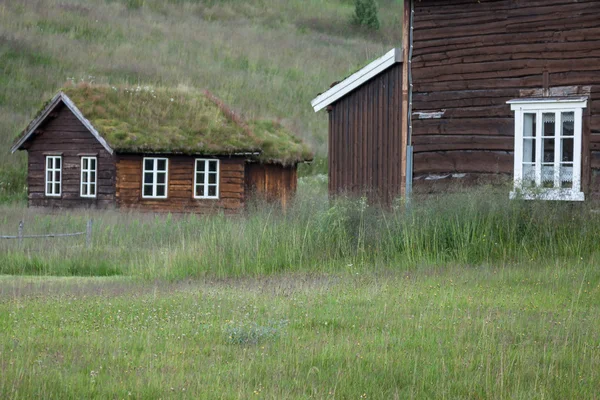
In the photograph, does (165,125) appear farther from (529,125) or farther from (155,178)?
(529,125)

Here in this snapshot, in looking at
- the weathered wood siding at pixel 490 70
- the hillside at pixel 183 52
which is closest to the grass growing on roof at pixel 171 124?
the hillside at pixel 183 52

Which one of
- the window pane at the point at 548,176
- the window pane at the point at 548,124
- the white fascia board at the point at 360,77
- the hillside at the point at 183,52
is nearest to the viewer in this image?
the window pane at the point at 548,176

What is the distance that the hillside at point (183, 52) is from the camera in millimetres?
47000

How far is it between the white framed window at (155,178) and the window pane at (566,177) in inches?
628

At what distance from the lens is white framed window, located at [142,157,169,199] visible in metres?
29.0

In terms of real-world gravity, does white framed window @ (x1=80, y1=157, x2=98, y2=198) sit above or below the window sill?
above

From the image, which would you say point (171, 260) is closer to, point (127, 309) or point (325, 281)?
point (325, 281)

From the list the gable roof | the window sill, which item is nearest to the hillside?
the gable roof

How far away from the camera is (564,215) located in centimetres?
1380

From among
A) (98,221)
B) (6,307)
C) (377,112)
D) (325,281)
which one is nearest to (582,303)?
(325,281)

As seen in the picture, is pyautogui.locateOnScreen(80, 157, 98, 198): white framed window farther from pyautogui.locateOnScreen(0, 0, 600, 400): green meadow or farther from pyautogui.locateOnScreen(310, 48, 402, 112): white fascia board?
pyautogui.locateOnScreen(310, 48, 402, 112): white fascia board

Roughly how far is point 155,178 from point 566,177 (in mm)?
16212

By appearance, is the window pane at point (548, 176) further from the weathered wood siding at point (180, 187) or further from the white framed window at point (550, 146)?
the weathered wood siding at point (180, 187)

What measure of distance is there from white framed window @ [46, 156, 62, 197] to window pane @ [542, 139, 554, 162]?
60.1 feet
